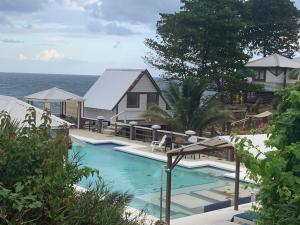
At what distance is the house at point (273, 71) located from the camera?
128ft

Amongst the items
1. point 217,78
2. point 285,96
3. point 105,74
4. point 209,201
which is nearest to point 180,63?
point 217,78

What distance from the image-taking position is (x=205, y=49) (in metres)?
33.9

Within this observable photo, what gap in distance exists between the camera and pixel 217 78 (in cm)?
3331

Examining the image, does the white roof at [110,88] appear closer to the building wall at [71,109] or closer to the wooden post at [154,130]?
the building wall at [71,109]

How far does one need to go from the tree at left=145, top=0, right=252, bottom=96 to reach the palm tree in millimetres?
9070

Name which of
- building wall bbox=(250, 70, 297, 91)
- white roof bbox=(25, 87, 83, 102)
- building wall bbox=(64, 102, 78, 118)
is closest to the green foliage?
white roof bbox=(25, 87, 83, 102)

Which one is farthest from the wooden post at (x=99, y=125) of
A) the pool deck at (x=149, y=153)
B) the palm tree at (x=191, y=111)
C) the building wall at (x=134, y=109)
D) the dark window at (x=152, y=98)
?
the palm tree at (x=191, y=111)

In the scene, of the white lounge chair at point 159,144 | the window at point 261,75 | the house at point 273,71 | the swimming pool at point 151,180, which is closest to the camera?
the swimming pool at point 151,180

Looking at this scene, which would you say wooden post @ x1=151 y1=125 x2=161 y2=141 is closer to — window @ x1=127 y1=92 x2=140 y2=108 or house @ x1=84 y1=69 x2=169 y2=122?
house @ x1=84 y1=69 x2=169 y2=122

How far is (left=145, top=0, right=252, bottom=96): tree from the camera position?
33375 mm

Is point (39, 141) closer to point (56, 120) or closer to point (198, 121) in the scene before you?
point (56, 120)

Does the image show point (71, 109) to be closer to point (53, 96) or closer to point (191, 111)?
point (53, 96)

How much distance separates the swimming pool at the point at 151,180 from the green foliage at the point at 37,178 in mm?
5598

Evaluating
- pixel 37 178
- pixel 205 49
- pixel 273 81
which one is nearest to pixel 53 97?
pixel 205 49
